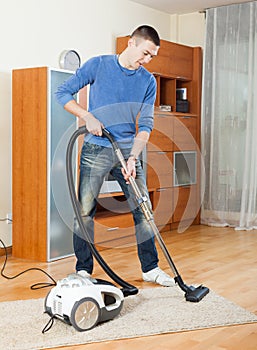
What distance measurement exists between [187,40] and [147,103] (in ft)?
10.5

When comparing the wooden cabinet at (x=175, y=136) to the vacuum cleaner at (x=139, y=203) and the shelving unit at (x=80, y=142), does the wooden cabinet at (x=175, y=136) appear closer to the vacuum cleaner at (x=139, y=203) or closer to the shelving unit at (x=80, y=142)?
the shelving unit at (x=80, y=142)

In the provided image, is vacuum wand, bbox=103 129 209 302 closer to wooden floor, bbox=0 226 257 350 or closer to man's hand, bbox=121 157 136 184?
man's hand, bbox=121 157 136 184

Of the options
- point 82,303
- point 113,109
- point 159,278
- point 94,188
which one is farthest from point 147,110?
point 82,303

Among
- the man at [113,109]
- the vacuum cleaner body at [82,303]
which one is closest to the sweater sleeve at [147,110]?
the man at [113,109]

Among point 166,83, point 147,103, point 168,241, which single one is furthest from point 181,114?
point 147,103

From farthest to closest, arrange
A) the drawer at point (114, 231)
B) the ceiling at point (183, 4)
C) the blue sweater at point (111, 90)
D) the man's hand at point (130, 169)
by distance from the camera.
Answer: the ceiling at point (183, 4) < the drawer at point (114, 231) < the blue sweater at point (111, 90) < the man's hand at point (130, 169)

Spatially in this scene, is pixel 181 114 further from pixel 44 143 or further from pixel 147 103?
pixel 147 103

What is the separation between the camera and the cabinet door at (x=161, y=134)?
560cm

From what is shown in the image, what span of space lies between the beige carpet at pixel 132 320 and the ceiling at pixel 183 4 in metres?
3.50

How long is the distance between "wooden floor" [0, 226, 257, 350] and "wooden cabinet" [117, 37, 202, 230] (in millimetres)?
367

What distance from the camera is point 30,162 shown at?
4414mm

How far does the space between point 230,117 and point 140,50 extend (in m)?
3.01

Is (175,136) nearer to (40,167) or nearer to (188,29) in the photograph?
(188,29)

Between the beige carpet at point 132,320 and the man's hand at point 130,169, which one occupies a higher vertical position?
the man's hand at point 130,169
